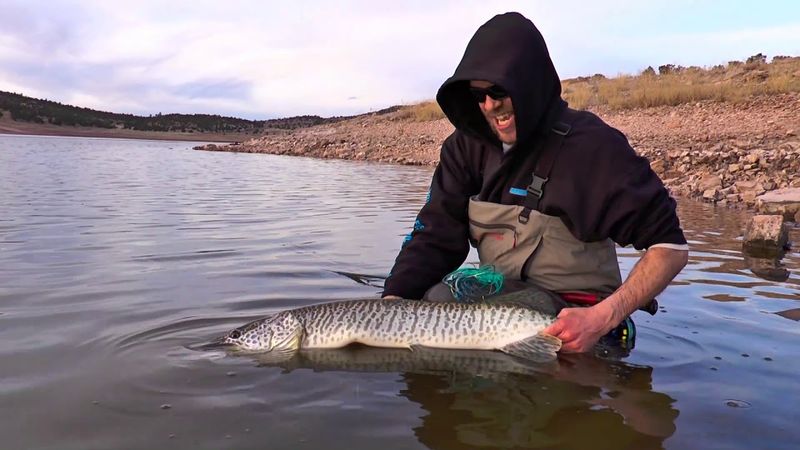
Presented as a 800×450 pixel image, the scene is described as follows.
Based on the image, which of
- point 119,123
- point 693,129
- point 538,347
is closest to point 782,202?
point 538,347

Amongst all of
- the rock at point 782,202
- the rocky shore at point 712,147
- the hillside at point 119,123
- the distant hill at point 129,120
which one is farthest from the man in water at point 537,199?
the distant hill at point 129,120

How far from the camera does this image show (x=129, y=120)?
76.8m

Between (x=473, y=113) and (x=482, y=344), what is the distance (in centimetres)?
138

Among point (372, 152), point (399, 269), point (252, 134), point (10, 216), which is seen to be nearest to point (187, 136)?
point (252, 134)

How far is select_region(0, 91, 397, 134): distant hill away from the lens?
64.2m

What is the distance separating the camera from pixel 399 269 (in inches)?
176

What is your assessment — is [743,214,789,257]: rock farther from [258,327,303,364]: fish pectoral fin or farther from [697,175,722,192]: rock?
[258,327,303,364]: fish pectoral fin

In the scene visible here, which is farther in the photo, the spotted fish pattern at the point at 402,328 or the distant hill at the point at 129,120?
the distant hill at the point at 129,120

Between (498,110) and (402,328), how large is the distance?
4.41 feet

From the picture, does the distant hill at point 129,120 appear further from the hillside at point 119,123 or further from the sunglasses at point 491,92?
the sunglasses at point 491,92

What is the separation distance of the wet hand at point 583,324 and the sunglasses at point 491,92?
1.21 m

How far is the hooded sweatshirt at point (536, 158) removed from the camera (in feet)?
11.9

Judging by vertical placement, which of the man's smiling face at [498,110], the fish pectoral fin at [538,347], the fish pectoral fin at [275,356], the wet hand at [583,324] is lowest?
the fish pectoral fin at [275,356]

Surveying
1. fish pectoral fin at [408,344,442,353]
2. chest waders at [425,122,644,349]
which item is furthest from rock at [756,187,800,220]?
fish pectoral fin at [408,344,442,353]
